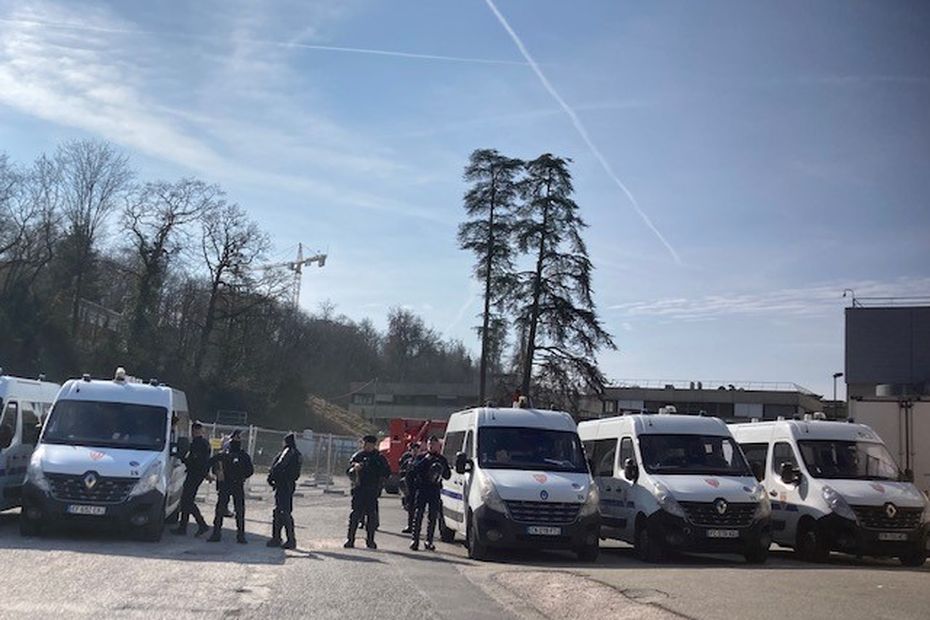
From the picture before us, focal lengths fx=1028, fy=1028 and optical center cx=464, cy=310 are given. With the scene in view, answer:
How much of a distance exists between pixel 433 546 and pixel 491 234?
2815 cm

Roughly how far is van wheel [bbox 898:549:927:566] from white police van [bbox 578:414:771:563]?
262cm

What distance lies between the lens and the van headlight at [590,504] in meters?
16.9

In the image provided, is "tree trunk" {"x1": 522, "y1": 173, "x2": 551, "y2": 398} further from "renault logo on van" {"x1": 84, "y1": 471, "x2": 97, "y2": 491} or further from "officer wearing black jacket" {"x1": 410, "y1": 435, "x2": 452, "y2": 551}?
"renault logo on van" {"x1": 84, "y1": 471, "x2": 97, "y2": 491}

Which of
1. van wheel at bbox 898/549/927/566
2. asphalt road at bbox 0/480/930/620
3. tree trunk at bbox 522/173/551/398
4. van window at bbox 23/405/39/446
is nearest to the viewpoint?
asphalt road at bbox 0/480/930/620

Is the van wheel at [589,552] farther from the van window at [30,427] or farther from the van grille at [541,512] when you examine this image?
the van window at [30,427]

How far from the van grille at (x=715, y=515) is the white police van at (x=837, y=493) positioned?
1.86 m

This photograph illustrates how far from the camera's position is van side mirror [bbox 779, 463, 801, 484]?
18906mm

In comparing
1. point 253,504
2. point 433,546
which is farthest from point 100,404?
point 253,504

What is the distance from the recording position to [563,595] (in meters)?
12.6

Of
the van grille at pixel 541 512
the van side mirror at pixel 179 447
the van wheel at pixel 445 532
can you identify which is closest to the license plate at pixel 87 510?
the van side mirror at pixel 179 447

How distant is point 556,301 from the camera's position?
43.8 meters

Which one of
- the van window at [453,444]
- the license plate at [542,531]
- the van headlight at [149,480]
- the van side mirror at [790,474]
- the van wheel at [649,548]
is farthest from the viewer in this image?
the van window at [453,444]

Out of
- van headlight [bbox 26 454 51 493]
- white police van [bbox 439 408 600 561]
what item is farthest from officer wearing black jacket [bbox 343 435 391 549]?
van headlight [bbox 26 454 51 493]

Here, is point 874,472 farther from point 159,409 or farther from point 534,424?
point 159,409
